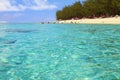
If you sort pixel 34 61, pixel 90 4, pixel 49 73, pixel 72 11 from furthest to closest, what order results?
1. pixel 72 11
2. pixel 90 4
3. pixel 34 61
4. pixel 49 73

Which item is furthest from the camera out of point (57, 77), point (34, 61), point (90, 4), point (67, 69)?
point (90, 4)

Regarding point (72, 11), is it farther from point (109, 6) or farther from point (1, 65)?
point (1, 65)

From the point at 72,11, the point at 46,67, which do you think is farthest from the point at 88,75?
the point at 72,11

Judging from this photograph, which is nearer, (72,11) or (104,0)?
(104,0)

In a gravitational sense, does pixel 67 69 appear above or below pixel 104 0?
below

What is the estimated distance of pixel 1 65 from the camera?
36.3 feet

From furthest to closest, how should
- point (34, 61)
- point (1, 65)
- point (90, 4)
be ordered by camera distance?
point (90, 4), point (34, 61), point (1, 65)

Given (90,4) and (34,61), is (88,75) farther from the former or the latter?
(90,4)

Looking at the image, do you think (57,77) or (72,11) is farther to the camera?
(72,11)

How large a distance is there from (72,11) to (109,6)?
3442 cm

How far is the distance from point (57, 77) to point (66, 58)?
3.59m

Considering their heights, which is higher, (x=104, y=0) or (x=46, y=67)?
(x=104, y=0)

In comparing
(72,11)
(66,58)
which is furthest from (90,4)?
(66,58)

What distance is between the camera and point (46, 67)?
420 inches
